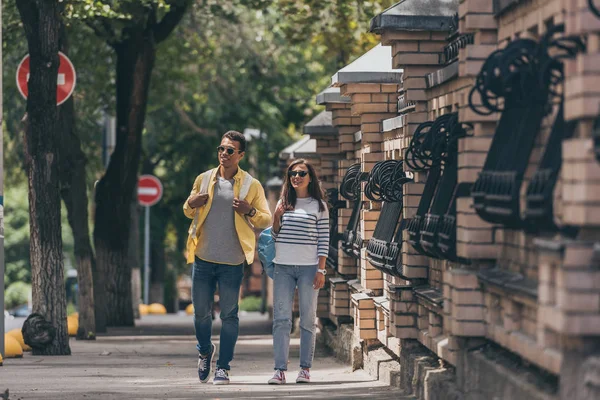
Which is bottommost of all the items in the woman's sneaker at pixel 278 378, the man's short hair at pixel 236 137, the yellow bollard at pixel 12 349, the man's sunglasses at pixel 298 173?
the yellow bollard at pixel 12 349

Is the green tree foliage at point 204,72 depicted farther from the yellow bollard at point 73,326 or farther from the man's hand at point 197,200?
the man's hand at point 197,200

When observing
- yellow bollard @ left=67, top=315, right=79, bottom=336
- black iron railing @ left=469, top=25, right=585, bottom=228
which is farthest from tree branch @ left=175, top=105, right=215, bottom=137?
black iron railing @ left=469, top=25, right=585, bottom=228

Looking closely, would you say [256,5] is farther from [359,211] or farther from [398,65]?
[398,65]

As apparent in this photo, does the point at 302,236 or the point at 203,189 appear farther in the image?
the point at 302,236

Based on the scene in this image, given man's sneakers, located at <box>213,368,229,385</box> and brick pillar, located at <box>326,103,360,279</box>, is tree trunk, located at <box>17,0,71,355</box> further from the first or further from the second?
man's sneakers, located at <box>213,368,229,385</box>

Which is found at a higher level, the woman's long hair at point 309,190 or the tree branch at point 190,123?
the tree branch at point 190,123

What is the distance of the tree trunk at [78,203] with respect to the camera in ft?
66.9

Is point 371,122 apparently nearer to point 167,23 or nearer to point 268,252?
point 268,252

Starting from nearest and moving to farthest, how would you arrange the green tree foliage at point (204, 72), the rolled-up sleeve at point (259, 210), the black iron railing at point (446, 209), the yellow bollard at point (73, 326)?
the black iron railing at point (446, 209) < the rolled-up sleeve at point (259, 210) < the yellow bollard at point (73, 326) < the green tree foliage at point (204, 72)

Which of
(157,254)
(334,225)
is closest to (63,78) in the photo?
(334,225)

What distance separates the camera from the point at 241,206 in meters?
11.2

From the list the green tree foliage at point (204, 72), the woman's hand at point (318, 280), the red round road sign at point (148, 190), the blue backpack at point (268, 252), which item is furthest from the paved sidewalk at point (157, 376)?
the red round road sign at point (148, 190)

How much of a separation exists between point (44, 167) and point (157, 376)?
4024mm

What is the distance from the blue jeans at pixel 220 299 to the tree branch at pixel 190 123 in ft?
78.4
